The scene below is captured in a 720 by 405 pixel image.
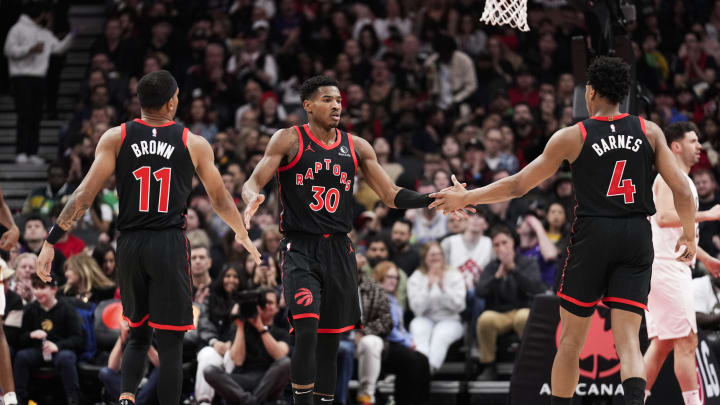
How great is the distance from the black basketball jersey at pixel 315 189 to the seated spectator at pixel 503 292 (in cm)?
411

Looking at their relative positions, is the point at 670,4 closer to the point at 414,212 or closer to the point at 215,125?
the point at 414,212

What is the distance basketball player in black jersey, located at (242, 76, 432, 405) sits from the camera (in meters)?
7.27

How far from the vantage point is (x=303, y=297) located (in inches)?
279

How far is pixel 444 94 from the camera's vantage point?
52.3 ft

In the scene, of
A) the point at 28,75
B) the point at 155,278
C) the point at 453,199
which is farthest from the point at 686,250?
the point at 28,75

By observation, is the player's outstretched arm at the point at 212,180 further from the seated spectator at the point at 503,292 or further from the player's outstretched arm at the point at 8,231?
the seated spectator at the point at 503,292

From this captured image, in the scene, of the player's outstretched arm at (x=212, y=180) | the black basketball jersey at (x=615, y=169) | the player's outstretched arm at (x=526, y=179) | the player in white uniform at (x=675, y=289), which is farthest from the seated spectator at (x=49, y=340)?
the black basketball jersey at (x=615, y=169)

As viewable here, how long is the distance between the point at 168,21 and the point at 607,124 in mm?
12184

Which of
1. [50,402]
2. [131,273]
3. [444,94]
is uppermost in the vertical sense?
[444,94]

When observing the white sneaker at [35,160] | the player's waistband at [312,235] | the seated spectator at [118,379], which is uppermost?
the white sneaker at [35,160]

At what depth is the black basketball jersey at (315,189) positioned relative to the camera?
7.33 m

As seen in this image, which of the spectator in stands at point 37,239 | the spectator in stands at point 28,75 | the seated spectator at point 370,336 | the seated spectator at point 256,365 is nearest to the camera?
the seated spectator at point 256,365

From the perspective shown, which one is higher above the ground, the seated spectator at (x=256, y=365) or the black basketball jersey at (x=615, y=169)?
the black basketball jersey at (x=615, y=169)

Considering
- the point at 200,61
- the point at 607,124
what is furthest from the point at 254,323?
the point at 200,61
